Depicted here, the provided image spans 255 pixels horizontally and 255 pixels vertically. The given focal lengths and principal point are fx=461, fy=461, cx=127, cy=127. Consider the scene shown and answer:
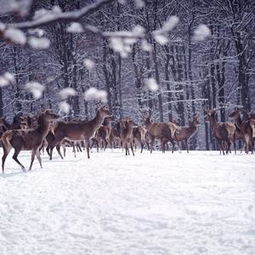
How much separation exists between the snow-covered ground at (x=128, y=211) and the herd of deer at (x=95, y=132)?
48.0 inches

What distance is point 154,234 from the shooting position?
22.8 feet

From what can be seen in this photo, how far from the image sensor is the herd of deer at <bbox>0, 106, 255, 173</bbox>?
44.6 ft

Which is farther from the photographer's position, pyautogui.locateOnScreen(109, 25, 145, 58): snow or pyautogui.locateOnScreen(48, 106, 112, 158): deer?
pyautogui.locateOnScreen(48, 106, 112, 158): deer

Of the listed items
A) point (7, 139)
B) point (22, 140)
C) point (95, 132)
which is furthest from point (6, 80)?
point (95, 132)

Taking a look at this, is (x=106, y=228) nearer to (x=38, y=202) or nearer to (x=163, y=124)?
(x=38, y=202)

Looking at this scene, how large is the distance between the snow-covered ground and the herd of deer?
4.00 ft

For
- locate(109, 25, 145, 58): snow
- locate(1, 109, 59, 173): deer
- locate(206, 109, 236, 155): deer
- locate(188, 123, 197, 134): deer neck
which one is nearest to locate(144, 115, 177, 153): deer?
locate(188, 123, 197, 134): deer neck

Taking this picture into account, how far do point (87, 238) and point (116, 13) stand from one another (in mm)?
29463

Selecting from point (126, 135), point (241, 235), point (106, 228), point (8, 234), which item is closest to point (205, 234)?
point (241, 235)

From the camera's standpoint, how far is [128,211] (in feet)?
27.0

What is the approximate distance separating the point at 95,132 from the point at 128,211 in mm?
9863

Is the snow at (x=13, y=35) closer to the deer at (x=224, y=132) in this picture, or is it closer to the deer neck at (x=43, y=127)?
the deer neck at (x=43, y=127)

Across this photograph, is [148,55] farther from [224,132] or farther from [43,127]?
[43,127]

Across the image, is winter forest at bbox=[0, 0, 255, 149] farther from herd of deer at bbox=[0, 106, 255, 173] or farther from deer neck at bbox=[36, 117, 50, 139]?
deer neck at bbox=[36, 117, 50, 139]
